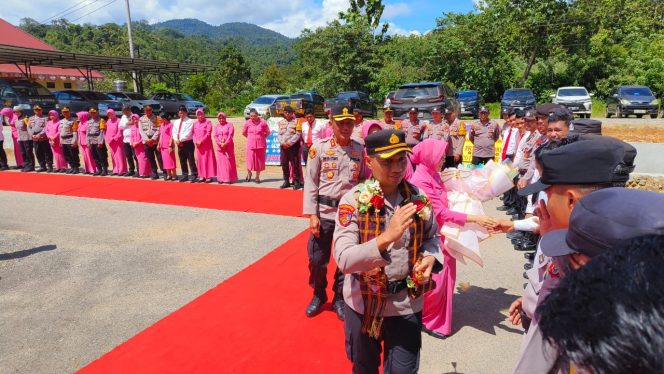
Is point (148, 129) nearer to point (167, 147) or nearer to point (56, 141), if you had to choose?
point (167, 147)

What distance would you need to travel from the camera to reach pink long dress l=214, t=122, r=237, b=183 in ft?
33.2

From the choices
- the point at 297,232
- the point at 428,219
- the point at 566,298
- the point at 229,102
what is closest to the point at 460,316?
the point at 428,219

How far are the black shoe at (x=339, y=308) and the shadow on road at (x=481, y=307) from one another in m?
0.98

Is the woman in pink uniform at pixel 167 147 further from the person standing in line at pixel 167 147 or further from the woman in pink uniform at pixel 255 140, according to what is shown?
the woman in pink uniform at pixel 255 140

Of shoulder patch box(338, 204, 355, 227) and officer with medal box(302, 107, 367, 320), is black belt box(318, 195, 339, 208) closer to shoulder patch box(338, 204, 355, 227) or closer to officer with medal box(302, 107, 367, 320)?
officer with medal box(302, 107, 367, 320)

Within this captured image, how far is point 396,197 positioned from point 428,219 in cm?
21

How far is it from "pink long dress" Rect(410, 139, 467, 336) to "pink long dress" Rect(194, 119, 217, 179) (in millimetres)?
7729

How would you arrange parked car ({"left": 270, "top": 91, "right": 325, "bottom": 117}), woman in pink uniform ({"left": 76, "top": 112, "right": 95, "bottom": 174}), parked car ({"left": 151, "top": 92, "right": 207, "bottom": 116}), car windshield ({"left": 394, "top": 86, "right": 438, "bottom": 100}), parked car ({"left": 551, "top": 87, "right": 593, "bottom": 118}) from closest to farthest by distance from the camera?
woman in pink uniform ({"left": 76, "top": 112, "right": 95, "bottom": 174}) < car windshield ({"left": 394, "top": 86, "right": 438, "bottom": 100}) < parked car ({"left": 551, "top": 87, "right": 593, "bottom": 118}) < parked car ({"left": 270, "top": 91, "right": 325, "bottom": 117}) < parked car ({"left": 151, "top": 92, "right": 207, "bottom": 116})

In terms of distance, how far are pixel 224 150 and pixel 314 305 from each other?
6.85m

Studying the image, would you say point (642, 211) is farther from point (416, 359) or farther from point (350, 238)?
point (416, 359)

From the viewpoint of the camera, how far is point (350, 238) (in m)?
2.18

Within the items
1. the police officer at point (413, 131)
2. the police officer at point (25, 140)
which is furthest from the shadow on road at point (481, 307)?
the police officer at point (25, 140)

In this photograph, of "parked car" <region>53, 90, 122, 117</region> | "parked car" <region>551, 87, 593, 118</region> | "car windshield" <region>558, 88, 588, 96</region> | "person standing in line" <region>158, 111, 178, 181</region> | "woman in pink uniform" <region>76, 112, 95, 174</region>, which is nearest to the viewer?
"person standing in line" <region>158, 111, 178, 181</region>

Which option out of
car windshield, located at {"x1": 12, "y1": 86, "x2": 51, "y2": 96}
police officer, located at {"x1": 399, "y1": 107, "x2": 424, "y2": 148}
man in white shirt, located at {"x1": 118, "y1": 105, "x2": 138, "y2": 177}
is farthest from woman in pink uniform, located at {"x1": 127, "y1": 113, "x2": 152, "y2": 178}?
car windshield, located at {"x1": 12, "y1": 86, "x2": 51, "y2": 96}
